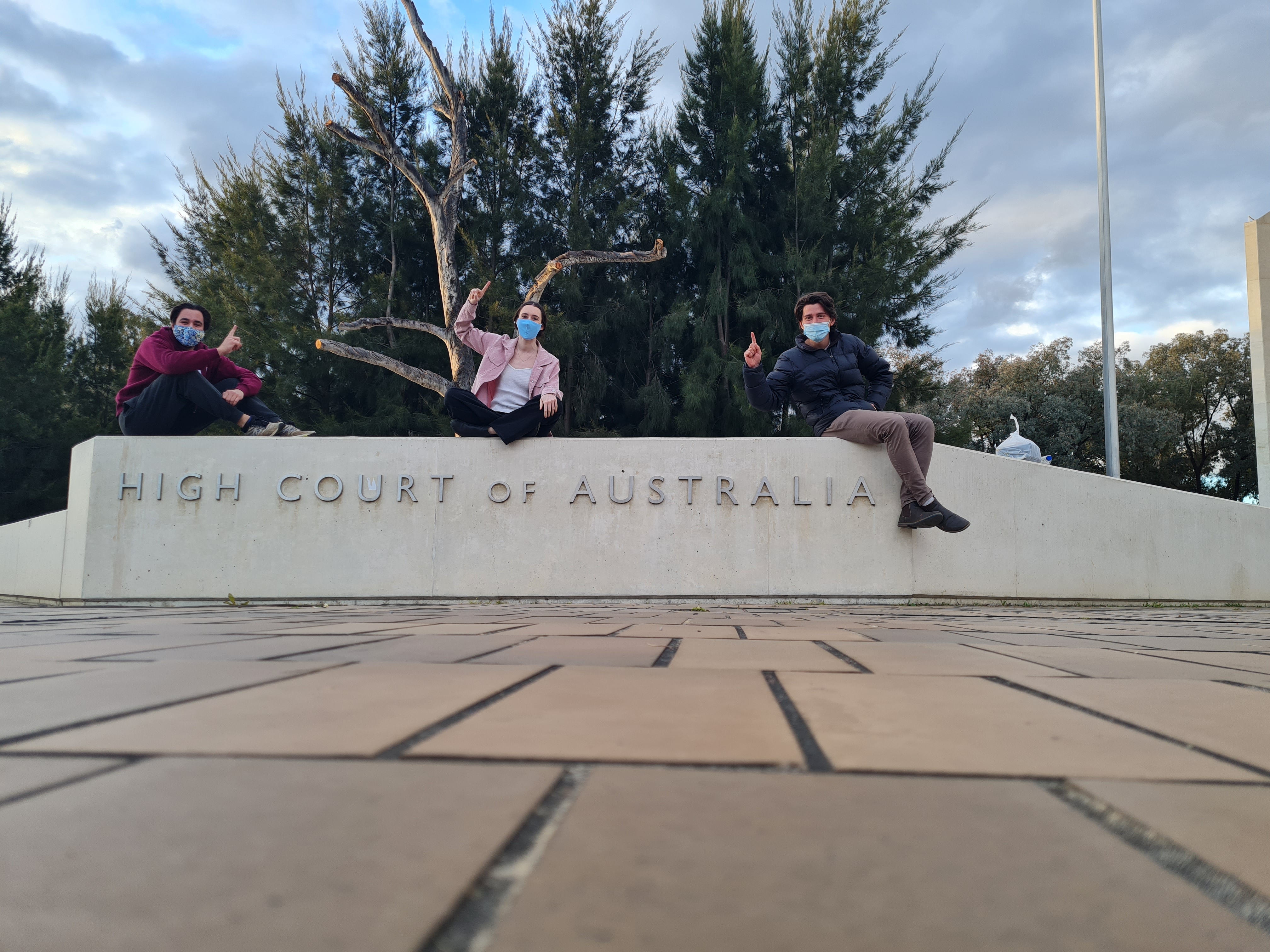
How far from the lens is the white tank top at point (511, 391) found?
18.1 feet

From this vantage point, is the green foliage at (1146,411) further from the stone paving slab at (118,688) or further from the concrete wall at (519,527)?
the stone paving slab at (118,688)

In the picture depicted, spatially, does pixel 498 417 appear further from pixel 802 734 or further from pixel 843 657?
pixel 802 734

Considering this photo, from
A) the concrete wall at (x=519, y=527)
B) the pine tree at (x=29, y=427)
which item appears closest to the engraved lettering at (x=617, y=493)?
the concrete wall at (x=519, y=527)

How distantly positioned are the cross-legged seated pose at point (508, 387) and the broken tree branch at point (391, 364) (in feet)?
16.9

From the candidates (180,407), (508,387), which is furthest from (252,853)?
(180,407)

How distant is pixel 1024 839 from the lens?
0.56 metres

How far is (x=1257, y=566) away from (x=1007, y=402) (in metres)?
17.8

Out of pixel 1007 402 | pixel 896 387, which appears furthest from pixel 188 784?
pixel 1007 402

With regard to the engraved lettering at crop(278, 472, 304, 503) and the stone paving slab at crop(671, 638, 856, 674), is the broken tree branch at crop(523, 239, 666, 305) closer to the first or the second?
the engraved lettering at crop(278, 472, 304, 503)

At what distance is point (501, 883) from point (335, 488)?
505 cm

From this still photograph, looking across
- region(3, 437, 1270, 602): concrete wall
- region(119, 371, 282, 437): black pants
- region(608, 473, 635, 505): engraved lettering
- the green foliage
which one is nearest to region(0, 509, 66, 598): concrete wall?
region(3, 437, 1270, 602): concrete wall

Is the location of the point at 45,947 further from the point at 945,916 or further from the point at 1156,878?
the point at 1156,878

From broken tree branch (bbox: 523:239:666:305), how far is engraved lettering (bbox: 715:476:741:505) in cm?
625

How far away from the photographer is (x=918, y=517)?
15.8 ft
